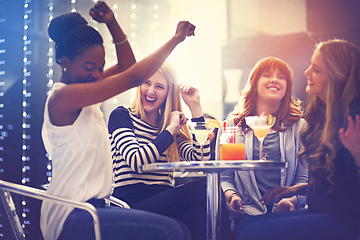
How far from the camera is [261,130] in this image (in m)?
1.88

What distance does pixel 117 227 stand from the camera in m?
1.43

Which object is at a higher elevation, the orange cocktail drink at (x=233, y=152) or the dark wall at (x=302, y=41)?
the dark wall at (x=302, y=41)

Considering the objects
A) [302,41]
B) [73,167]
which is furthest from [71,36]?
[302,41]

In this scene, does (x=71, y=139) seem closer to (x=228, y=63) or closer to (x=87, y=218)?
(x=87, y=218)

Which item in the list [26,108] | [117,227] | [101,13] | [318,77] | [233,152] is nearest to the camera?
[117,227]

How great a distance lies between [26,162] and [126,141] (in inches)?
74.0

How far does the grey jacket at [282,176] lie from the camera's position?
241 centimetres

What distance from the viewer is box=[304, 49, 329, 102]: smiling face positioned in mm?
1789

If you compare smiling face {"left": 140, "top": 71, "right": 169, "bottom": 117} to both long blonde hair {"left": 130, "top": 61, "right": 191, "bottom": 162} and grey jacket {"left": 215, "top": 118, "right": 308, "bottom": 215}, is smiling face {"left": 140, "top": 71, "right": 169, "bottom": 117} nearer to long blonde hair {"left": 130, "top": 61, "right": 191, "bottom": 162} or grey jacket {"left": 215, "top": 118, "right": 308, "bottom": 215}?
long blonde hair {"left": 130, "top": 61, "right": 191, "bottom": 162}

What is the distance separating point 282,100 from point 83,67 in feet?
5.01

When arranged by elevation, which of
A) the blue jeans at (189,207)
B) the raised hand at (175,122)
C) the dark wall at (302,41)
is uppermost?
the dark wall at (302,41)

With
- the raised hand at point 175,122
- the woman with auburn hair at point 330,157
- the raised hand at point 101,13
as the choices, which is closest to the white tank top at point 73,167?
the raised hand at point 101,13

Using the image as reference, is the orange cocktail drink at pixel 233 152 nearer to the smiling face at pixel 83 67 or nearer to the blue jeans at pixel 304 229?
the blue jeans at pixel 304 229

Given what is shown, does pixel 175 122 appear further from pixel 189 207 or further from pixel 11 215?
pixel 11 215
